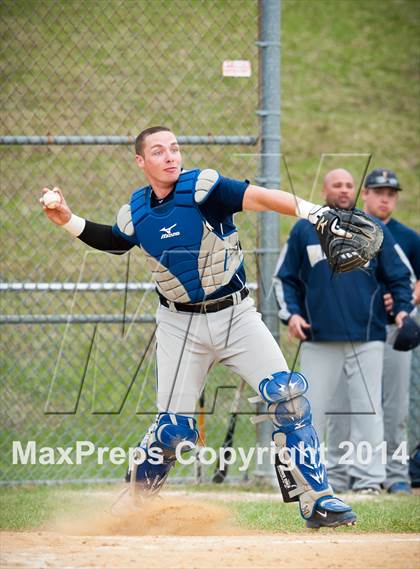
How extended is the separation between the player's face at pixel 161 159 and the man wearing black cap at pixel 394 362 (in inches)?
98.4

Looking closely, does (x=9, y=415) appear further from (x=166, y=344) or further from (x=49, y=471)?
(x=166, y=344)

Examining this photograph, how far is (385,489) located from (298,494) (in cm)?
231

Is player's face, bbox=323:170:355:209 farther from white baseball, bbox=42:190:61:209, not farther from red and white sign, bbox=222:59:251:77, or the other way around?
white baseball, bbox=42:190:61:209

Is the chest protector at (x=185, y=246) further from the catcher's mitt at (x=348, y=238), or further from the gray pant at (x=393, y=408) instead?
the gray pant at (x=393, y=408)

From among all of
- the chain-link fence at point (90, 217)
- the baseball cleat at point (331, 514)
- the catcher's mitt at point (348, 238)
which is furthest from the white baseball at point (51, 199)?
the baseball cleat at point (331, 514)

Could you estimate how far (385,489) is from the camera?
717 centimetres

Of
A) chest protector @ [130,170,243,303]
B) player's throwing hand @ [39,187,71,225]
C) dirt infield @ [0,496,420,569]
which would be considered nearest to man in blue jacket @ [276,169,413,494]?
dirt infield @ [0,496,420,569]

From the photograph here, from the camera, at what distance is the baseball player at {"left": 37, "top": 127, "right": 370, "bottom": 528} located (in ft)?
16.4

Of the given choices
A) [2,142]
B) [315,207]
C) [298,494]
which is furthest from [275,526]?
[2,142]

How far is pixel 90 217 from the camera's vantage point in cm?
1074

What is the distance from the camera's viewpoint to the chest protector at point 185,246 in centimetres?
506

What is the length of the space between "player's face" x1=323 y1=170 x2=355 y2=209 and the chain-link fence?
63 cm

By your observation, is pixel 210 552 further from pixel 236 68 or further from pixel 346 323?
pixel 236 68

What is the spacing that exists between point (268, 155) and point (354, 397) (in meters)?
1.84
